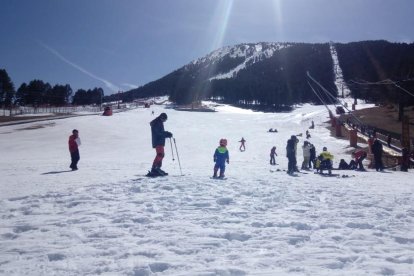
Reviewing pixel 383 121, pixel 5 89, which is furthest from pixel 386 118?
pixel 5 89

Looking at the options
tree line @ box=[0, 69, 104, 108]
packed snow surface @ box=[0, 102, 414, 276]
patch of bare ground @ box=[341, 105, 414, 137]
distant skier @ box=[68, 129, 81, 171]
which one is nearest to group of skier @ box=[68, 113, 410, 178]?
distant skier @ box=[68, 129, 81, 171]

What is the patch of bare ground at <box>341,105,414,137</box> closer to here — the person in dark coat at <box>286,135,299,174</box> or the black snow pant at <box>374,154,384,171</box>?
the black snow pant at <box>374,154,384,171</box>

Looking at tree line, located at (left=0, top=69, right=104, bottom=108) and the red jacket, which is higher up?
tree line, located at (left=0, top=69, right=104, bottom=108)

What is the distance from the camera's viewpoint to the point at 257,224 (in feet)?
20.6

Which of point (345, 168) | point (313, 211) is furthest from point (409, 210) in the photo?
point (345, 168)

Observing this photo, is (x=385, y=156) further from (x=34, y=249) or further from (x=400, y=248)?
(x=34, y=249)

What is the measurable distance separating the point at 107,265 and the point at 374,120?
63.4m

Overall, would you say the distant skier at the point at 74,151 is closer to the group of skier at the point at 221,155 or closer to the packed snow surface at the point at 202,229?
the group of skier at the point at 221,155

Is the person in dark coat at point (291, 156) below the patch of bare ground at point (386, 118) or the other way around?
below

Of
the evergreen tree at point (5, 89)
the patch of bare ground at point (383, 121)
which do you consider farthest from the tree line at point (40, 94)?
the patch of bare ground at point (383, 121)

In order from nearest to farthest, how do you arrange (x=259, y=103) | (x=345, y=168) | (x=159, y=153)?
(x=159, y=153), (x=345, y=168), (x=259, y=103)

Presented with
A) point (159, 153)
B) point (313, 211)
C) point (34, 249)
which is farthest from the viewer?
point (159, 153)

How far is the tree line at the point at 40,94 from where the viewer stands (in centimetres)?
9162

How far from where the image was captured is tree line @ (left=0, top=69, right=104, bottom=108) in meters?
91.6
